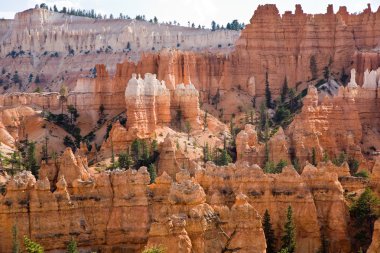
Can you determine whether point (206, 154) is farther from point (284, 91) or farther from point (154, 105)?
point (284, 91)

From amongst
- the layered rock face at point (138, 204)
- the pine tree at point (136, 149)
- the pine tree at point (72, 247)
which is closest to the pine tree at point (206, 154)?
the pine tree at point (136, 149)

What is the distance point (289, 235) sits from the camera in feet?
183

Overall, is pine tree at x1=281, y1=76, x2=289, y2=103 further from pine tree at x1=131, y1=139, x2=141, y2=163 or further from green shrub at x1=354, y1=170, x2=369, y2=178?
green shrub at x1=354, y1=170, x2=369, y2=178

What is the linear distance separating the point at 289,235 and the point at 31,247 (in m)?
13.6

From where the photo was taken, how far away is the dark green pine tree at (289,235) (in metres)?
55.6

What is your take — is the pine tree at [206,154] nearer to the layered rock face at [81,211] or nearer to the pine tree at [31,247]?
the layered rock face at [81,211]

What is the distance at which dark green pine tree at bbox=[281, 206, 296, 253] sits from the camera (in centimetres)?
5561

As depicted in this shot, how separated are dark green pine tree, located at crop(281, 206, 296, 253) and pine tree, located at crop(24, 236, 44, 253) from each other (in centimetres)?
1279

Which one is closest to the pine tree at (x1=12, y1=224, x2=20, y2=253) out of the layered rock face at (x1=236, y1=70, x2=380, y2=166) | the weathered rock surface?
the weathered rock surface

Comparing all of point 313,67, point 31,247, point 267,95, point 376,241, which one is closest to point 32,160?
point 31,247

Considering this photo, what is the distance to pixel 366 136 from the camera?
89625mm

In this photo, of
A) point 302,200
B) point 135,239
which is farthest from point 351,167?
point 135,239

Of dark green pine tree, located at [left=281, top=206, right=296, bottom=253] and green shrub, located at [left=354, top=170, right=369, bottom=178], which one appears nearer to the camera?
dark green pine tree, located at [left=281, top=206, right=296, bottom=253]

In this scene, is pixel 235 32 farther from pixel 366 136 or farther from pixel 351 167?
pixel 351 167
